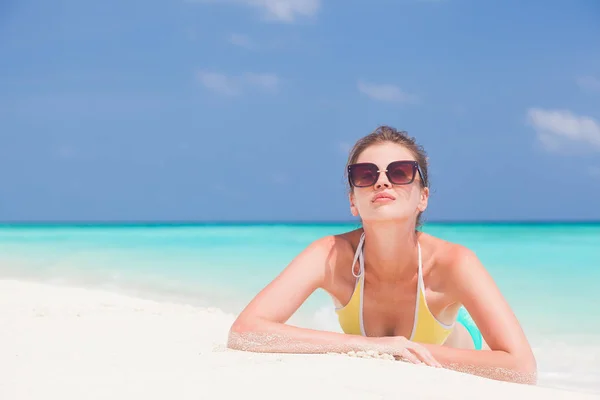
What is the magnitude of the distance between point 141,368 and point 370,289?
133cm

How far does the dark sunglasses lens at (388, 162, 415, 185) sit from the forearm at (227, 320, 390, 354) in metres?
0.80

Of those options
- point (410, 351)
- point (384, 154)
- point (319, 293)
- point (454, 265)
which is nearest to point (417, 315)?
point (454, 265)

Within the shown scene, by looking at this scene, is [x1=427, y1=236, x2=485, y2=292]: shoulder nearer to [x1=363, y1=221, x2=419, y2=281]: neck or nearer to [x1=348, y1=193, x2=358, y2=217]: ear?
[x1=363, y1=221, x2=419, y2=281]: neck

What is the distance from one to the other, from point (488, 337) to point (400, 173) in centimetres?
90

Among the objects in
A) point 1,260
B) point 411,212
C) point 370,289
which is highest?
point 411,212

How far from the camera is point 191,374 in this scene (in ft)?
8.68

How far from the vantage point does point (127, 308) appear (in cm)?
584

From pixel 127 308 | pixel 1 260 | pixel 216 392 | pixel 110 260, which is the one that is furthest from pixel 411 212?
pixel 1 260

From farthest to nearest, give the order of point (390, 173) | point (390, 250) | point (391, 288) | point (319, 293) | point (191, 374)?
1. point (319, 293)
2. point (391, 288)
3. point (390, 250)
4. point (390, 173)
5. point (191, 374)

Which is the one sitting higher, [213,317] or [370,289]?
[370,289]

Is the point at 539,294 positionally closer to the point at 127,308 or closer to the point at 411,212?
the point at 127,308

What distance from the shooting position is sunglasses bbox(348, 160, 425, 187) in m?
3.33

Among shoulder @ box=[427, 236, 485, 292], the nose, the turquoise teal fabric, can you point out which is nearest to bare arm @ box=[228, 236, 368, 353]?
the nose

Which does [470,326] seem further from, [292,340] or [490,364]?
[292,340]
